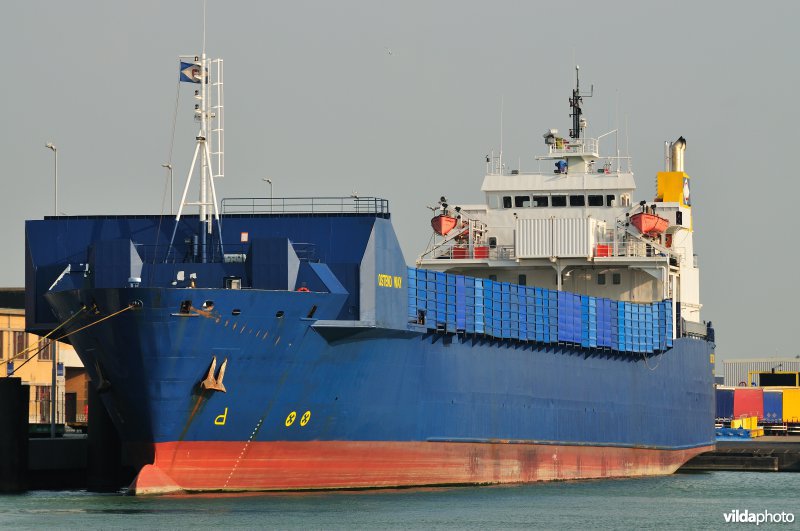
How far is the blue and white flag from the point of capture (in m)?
41.2

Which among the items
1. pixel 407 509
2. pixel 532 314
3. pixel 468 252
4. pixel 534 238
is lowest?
pixel 407 509

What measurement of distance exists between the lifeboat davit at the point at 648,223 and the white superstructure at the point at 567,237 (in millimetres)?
33

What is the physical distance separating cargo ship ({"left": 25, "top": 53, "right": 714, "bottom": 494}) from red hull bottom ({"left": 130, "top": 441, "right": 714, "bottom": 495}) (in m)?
0.05

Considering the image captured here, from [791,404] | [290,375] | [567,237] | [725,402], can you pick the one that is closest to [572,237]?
[567,237]

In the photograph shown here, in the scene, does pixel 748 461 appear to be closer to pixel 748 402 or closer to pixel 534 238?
pixel 534 238

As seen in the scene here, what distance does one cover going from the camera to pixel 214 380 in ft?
124

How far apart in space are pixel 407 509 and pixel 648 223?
20.6 metres

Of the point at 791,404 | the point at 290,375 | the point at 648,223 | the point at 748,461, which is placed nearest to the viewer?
the point at 290,375

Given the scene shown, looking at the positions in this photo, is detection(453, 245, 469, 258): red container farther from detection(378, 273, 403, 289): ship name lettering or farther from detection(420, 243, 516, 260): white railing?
detection(378, 273, 403, 289): ship name lettering

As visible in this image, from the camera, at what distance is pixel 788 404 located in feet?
280

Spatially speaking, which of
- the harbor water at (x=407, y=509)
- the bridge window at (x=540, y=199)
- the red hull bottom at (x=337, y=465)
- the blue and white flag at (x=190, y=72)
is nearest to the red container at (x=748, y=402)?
the bridge window at (x=540, y=199)

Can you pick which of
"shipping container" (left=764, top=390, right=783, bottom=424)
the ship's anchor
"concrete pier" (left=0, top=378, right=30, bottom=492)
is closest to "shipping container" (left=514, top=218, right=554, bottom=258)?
the ship's anchor

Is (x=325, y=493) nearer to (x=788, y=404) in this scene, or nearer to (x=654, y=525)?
(x=654, y=525)

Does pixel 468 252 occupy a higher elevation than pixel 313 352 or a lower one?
higher
